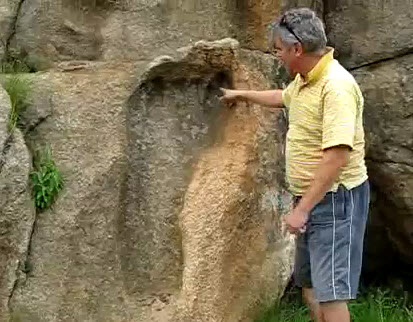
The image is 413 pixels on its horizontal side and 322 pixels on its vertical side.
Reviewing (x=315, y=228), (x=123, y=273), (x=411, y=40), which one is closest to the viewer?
(x=315, y=228)

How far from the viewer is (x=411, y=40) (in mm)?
4602

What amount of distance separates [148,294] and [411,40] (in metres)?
1.79

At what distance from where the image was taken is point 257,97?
3.86 metres

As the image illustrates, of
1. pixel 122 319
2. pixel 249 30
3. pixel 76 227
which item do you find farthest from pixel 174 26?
pixel 122 319

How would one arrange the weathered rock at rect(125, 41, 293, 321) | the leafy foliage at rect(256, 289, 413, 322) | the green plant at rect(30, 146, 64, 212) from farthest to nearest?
the leafy foliage at rect(256, 289, 413, 322), the weathered rock at rect(125, 41, 293, 321), the green plant at rect(30, 146, 64, 212)

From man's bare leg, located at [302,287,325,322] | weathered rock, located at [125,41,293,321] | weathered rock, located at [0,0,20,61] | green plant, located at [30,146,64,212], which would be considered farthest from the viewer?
weathered rock, located at [0,0,20,61]

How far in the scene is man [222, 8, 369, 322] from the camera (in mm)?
3129

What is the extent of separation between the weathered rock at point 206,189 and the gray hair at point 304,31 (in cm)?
94

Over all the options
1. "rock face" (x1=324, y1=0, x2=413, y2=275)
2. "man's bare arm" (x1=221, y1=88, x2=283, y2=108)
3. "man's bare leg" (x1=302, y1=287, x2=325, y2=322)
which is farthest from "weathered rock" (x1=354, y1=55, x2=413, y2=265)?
"man's bare leg" (x1=302, y1=287, x2=325, y2=322)

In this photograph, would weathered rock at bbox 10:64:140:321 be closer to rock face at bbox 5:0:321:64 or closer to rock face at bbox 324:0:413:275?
rock face at bbox 5:0:321:64

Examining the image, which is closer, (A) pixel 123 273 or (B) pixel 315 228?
(B) pixel 315 228

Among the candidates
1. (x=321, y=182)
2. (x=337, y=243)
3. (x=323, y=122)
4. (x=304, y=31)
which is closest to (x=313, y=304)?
(x=337, y=243)

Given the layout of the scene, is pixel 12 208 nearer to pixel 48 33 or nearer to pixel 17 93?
pixel 17 93

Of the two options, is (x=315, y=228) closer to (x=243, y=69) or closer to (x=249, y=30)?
(x=243, y=69)
